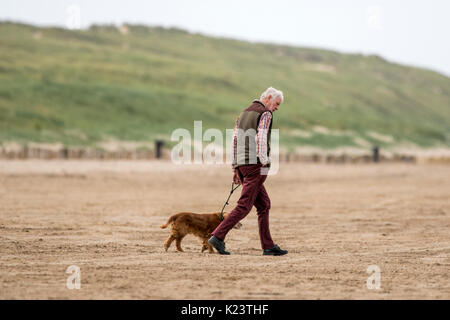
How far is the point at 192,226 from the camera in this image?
1073cm

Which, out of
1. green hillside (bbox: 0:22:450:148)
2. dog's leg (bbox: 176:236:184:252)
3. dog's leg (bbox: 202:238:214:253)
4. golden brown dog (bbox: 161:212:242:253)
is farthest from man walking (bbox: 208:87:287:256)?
green hillside (bbox: 0:22:450:148)

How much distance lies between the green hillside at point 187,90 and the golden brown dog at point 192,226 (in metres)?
31.3

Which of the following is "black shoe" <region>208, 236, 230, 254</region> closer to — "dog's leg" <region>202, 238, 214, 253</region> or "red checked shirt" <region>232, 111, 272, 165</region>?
"dog's leg" <region>202, 238, 214, 253</region>

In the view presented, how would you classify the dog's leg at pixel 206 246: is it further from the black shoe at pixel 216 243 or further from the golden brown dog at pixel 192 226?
the black shoe at pixel 216 243

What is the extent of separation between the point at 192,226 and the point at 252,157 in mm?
1245

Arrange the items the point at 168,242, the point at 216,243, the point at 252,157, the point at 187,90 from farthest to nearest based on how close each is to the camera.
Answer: the point at 187,90 < the point at 168,242 < the point at 216,243 < the point at 252,157

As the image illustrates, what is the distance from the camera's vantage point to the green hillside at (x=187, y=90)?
5994 centimetres

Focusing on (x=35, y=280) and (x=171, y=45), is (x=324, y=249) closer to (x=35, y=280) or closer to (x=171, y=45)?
(x=35, y=280)

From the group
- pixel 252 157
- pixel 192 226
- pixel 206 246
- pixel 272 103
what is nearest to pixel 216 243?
pixel 206 246

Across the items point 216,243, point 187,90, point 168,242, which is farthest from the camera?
point 187,90

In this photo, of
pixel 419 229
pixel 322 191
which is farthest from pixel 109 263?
pixel 322 191

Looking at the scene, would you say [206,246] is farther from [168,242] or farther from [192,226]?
[168,242]

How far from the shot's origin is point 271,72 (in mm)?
125938

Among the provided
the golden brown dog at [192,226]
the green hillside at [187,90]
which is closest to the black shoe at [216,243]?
the golden brown dog at [192,226]
